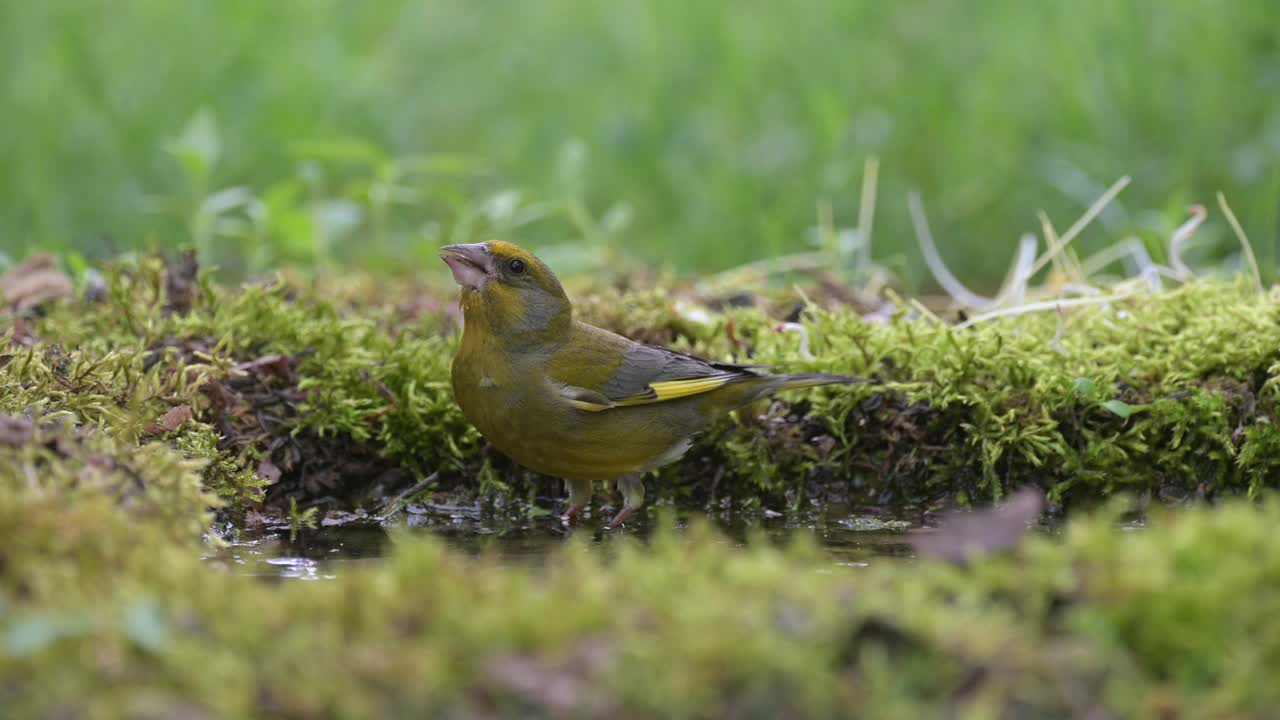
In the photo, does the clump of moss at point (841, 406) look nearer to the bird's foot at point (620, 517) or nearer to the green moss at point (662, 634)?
the bird's foot at point (620, 517)

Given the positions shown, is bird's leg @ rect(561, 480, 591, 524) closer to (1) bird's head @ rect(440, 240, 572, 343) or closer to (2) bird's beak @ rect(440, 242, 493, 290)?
(1) bird's head @ rect(440, 240, 572, 343)

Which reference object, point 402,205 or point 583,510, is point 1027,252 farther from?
point 402,205

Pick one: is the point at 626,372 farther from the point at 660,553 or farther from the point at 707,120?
the point at 707,120

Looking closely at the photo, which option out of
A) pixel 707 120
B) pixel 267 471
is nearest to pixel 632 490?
→ pixel 267 471

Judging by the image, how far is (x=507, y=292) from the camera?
4.87 meters

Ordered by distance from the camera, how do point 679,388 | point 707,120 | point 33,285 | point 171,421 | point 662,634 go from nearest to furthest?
point 662,634, point 171,421, point 679,388, point 33,285, point 707,120

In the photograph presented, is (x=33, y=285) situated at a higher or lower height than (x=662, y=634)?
higher

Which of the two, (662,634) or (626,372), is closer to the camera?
(662,634)

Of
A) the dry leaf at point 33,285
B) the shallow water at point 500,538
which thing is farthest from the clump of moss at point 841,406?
the dry leaf at point 33,285

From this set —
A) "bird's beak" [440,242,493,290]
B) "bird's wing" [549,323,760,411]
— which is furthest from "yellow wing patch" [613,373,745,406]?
"bird's beak" [440,242,493,290]

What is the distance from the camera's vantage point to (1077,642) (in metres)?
2.37

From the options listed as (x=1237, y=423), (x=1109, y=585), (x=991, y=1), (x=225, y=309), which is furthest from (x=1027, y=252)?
(x=991, y=1)

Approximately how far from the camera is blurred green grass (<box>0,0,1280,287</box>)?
9328 millimetres

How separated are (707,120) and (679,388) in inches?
237
